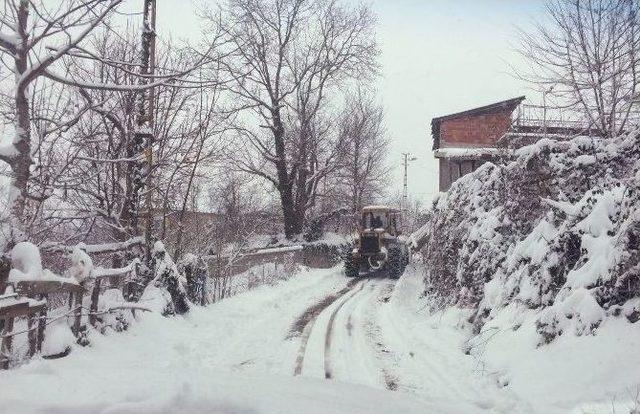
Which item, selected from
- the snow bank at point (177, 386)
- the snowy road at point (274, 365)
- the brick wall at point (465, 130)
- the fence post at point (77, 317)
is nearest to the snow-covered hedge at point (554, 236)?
the snowy road at point (274, 365)

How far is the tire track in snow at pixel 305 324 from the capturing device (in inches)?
283

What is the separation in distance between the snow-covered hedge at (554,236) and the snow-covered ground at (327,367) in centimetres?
42

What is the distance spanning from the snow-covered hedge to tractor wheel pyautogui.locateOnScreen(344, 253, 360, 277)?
9.47m

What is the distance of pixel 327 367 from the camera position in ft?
22.2

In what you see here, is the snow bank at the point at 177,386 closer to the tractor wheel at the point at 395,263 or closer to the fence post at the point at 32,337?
the fence post at the point at 32,337

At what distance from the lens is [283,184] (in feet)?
97.6

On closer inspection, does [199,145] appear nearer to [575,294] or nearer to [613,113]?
[575,294]

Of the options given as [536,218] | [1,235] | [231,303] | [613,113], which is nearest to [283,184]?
[231,303]

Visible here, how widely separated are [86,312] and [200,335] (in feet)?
8.01

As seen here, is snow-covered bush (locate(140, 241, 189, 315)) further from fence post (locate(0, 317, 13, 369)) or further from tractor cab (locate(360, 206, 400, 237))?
tractor cab (locate(360, 206, 400, 237))

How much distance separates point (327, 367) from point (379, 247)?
15.2 meters

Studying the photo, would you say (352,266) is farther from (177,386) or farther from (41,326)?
(177,386)

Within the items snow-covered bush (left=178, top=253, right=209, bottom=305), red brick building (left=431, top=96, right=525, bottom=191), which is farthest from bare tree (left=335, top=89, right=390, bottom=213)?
snow-covered bush (left=178, top=253, right=209, bottom=305)

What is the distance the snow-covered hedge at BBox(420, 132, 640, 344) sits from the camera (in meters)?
6.15
